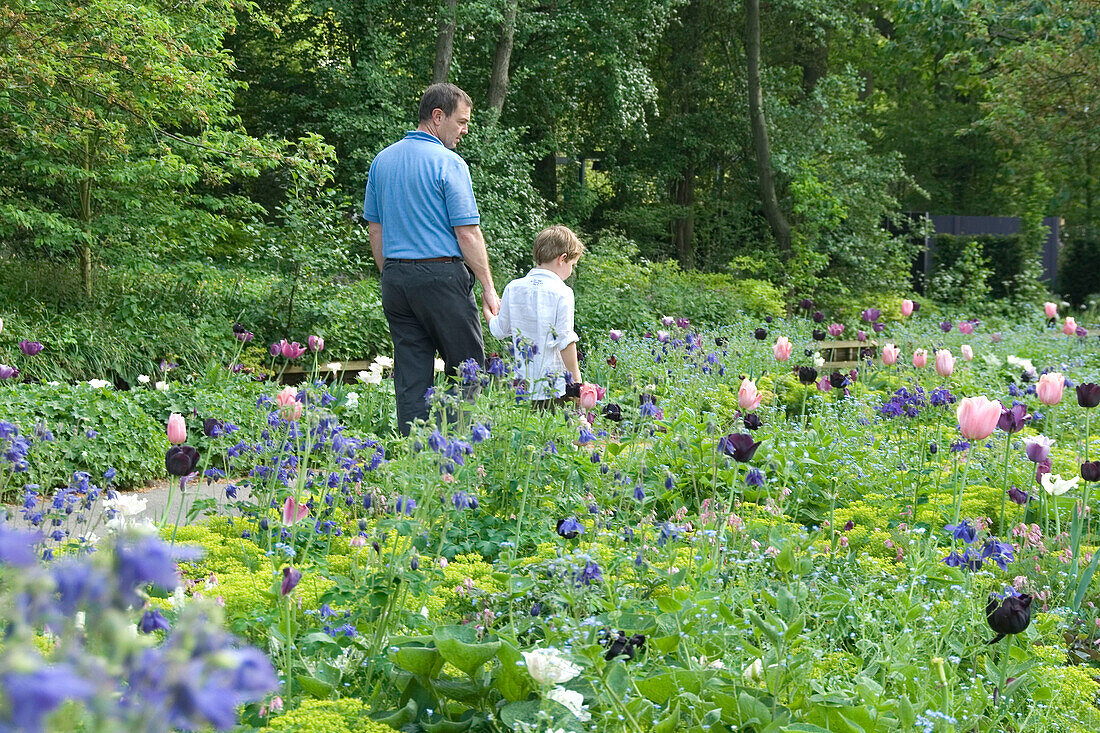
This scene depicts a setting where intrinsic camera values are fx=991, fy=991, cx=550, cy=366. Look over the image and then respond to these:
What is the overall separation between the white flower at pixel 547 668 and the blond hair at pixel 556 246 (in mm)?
3276

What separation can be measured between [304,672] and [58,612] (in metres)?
1.68

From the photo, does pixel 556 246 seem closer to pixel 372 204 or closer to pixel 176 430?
pixel 372 204

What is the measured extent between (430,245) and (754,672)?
3085mm

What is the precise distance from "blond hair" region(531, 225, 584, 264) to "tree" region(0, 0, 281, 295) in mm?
3911

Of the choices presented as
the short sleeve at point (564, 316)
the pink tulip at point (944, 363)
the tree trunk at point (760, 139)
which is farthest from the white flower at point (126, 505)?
the tree trunk at point (760, 139)

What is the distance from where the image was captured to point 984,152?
25453 mm

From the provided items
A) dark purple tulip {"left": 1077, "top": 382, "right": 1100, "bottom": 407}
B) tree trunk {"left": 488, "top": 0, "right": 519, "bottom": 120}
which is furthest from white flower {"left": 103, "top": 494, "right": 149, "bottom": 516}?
tree trunk {"left": 488, "top": 0, "right": 519, "bottom": 120}

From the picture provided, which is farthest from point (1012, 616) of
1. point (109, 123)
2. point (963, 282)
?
point (963, 282)

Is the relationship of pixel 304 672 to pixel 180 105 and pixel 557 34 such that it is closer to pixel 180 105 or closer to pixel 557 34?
pixel 180 105

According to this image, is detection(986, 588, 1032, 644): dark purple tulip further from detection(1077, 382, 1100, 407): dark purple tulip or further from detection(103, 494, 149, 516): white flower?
detection(103, 494, 149, 516): white flower

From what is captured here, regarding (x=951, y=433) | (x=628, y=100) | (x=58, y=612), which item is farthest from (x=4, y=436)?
(x=628, y=100)

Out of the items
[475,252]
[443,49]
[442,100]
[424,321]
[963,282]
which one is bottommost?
[963,282]

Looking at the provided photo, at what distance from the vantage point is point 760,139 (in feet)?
56.4

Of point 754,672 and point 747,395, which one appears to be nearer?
point 754,672
